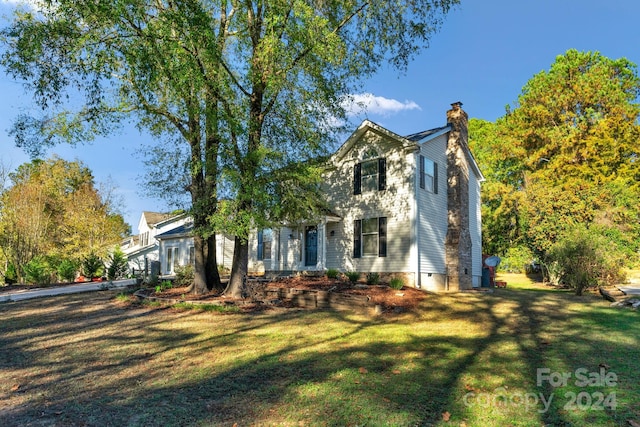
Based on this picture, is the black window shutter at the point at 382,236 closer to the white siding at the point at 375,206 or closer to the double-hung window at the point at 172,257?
the white siding at the point at 375,206

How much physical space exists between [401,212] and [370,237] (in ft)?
5.76

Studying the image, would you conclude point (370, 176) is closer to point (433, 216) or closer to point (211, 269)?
point (433, 216)

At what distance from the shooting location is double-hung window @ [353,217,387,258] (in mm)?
16562

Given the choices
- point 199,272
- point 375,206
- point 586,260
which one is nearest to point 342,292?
point 199,272

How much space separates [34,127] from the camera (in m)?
13.0

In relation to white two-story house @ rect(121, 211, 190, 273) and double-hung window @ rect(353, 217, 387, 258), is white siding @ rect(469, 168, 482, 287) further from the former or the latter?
white two-story house @ rect(121, 211, 190, 273)

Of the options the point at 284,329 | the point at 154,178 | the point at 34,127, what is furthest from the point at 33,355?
the point at 34,127

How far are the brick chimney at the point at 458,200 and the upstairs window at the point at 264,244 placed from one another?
871cm

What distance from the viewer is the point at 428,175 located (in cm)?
1670

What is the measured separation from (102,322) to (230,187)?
4507 mm

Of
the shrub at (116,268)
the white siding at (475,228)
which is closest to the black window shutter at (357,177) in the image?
the white siding at (475,228)

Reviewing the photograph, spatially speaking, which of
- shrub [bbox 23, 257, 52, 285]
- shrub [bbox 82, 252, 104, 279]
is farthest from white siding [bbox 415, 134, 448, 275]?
shrub [bbox 82, 252, 104, 279]

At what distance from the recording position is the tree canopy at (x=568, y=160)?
22.4 metres

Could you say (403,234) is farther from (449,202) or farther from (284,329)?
(284,329)
